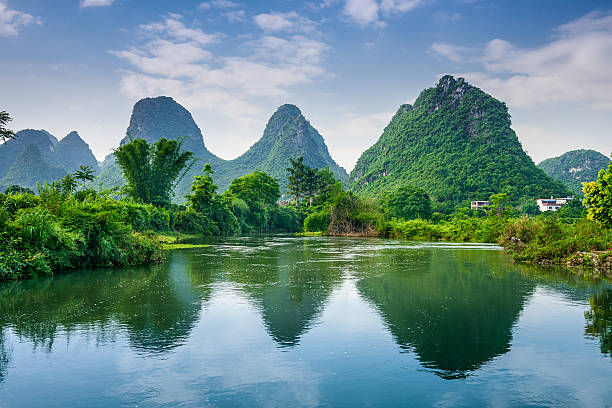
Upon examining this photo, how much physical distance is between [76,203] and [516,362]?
49.6ft

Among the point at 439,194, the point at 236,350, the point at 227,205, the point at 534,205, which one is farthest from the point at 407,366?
the point at 439,194

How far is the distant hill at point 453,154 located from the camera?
88.1 metres

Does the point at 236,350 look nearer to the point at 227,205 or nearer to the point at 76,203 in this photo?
the point at 76,203

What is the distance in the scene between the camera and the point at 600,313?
902 cm

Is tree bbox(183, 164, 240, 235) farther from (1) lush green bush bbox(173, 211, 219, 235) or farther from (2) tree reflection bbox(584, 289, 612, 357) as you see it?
(2) tree reflection bbox(584, 289, 612, 357)

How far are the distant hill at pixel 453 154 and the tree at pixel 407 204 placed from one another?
55.6ft

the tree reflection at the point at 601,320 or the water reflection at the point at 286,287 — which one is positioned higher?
the water reflection at the point at 286,287

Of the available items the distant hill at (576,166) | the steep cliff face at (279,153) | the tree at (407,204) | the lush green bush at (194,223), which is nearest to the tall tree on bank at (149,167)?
the lush green bush at (194,223)

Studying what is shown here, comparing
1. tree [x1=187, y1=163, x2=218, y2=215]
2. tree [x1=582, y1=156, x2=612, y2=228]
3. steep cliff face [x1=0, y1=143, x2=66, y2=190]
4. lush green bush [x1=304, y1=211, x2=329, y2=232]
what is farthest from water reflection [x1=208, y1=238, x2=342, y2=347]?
steep cliff face [x1=0, y1=143, x2=66, y2=190]

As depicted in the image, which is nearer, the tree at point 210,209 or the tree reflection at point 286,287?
the tree reflection at point 286,287

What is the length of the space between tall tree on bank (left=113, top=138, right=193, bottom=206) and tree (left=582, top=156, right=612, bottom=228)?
34797 millimetres

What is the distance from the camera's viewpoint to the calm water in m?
5.03

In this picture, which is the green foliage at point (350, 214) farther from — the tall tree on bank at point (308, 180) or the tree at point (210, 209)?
the tall tree on bank at point (308, 180)

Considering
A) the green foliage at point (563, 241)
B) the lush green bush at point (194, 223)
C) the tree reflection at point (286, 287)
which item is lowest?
the tree reflection at point (286, 287)
